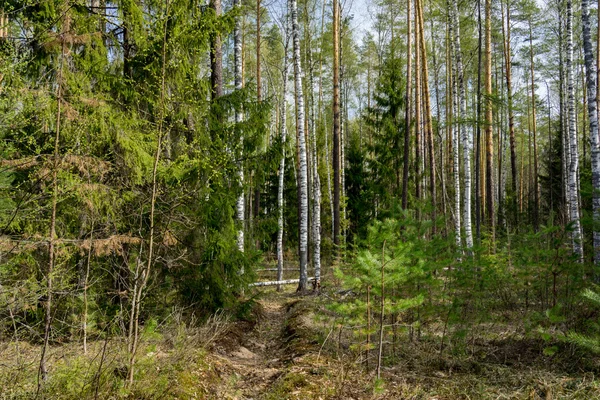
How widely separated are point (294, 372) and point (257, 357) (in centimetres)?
159

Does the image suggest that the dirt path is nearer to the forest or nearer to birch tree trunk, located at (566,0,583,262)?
the forest

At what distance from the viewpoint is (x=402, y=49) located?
19.8m

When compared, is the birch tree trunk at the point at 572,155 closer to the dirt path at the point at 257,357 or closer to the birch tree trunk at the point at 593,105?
the birch tree trunk at the point at 593,105

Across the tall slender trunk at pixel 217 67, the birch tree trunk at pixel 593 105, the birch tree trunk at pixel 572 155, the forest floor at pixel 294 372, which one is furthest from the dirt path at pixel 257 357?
the birch tree trunk at pixel 572 155

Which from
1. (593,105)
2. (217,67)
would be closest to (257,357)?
(217,67)

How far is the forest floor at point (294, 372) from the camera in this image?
141 inches

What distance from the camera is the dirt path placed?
4.66 metres

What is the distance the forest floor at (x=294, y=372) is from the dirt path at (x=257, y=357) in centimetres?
2

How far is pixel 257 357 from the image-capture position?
612 cm

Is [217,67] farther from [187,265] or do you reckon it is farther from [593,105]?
[593,105]

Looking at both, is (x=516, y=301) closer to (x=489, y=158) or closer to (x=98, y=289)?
(x=489, y=158)

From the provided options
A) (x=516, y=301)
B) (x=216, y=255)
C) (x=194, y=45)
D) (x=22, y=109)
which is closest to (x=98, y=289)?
(x=216, y=255)

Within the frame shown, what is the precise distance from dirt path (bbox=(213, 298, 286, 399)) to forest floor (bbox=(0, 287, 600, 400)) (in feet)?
0.07

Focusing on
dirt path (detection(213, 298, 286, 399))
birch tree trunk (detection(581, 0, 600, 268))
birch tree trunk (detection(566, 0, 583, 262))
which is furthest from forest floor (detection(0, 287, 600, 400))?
birch tree trunk (detection(566, 0, 583, 262))
